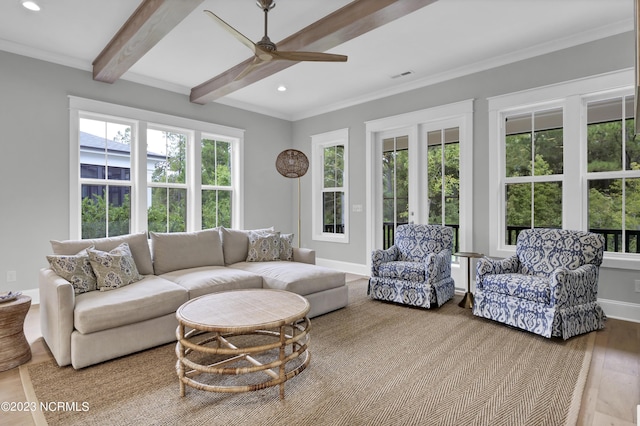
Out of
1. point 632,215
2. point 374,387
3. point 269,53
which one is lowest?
point 374,387

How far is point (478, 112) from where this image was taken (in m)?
4.29

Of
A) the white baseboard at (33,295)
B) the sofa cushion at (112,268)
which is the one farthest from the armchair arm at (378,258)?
A: the white baseboard at (33,295)

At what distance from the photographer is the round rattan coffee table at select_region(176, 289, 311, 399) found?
77.4 inches

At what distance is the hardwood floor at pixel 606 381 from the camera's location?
1.83 meters

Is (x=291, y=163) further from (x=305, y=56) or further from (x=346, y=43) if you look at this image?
(x=305, y=56)

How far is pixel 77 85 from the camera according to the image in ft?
13.4

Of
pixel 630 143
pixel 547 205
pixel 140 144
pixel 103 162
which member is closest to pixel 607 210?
pixel 547 205

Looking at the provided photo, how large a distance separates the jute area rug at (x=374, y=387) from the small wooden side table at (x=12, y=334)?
0.17 m

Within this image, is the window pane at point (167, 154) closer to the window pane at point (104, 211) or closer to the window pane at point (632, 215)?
the window pane at point (104, 211)

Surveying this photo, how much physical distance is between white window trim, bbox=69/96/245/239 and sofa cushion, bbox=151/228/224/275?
1212mm

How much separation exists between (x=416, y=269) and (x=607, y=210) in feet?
6.65

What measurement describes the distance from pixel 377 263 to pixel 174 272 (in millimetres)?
2252

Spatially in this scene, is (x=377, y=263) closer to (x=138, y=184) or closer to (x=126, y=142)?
(x=138, y=184)

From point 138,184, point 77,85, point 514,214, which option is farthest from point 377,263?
point 77,85
